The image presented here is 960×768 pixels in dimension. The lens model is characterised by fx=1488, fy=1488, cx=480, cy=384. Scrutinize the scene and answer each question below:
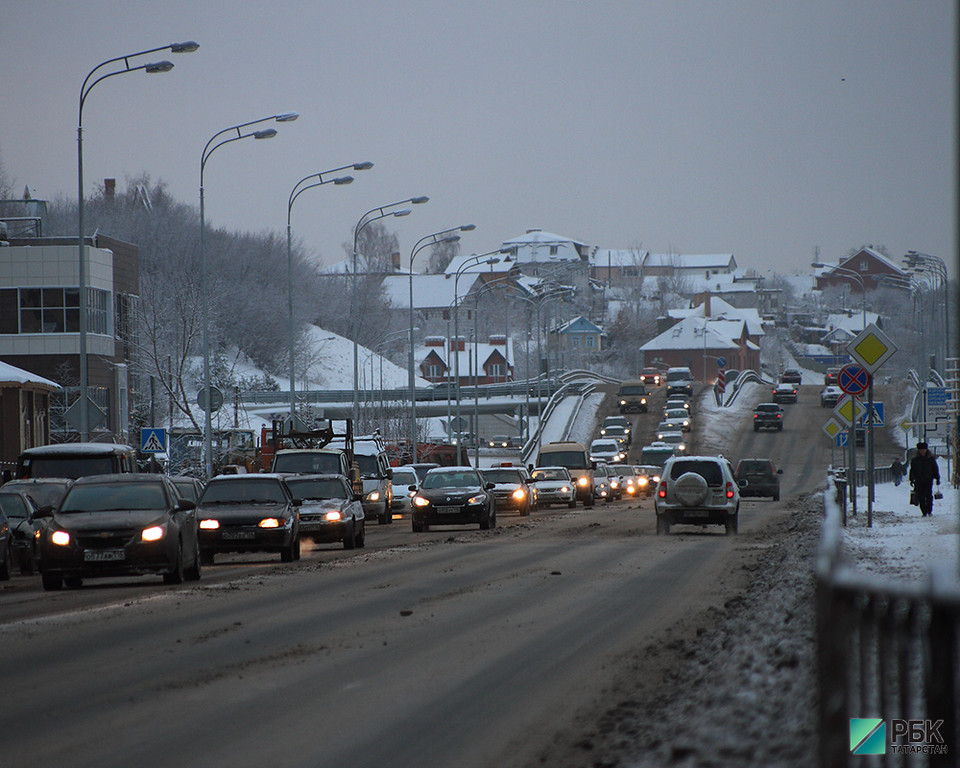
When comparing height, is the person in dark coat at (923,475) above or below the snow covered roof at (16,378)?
below

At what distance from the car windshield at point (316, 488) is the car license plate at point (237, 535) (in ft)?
14.6

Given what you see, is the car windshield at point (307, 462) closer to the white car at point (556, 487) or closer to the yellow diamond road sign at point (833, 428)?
the white car at point (556, 487)

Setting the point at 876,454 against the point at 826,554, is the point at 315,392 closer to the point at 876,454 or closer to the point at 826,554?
the point at 876,454

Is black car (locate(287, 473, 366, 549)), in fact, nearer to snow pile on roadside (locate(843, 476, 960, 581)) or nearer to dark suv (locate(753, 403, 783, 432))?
snow pile on roadside (locate(843, 476, 960, 581))

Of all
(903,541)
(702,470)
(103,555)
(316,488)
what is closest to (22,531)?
(316,488)

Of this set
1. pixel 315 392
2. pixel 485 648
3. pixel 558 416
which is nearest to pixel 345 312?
pixel 315 392

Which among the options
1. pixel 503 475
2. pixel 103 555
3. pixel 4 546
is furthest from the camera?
pixel 503 475

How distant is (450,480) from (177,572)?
16470 mm

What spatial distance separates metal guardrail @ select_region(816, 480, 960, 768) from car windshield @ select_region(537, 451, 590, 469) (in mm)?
48174

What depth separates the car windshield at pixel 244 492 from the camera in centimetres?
2475

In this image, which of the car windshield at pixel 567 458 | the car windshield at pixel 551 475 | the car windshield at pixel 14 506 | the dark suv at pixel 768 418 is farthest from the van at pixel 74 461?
the dark suv at pixel 768 418

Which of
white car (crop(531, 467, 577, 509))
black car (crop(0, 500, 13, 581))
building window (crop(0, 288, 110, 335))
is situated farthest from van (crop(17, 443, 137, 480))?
building window (crop(0, 288, 110, 335))

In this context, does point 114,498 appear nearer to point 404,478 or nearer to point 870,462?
point 870,462

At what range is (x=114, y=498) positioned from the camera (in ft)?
66.5
